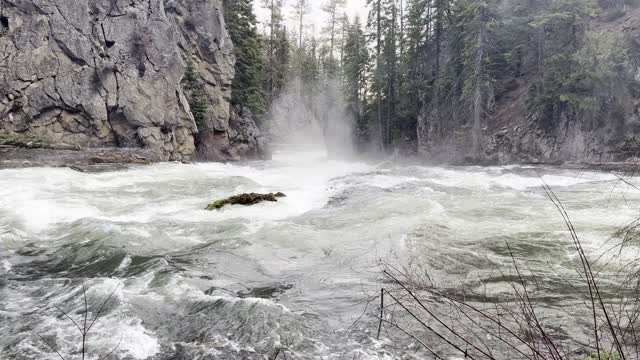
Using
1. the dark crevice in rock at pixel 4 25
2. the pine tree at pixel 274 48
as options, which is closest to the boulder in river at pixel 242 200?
the dark crevice in rock at pixel 4 25

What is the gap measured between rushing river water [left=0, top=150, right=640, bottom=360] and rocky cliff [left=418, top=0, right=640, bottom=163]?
926 centimetres

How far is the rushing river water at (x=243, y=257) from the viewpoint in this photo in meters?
4.09

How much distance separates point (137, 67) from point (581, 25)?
2523cm

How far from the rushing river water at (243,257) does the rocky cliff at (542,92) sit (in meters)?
9.26

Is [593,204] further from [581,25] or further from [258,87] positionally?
[258,87]

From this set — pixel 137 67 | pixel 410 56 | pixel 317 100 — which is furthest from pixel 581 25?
pixel 317 100

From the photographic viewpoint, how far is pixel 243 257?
A: 6750mm

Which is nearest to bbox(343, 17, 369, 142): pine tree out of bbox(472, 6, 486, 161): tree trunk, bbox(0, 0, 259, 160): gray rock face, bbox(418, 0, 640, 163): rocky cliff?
bbox(418, 0, 640, 163): rocky cliff

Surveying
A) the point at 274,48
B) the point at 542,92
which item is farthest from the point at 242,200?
the point at 274,48

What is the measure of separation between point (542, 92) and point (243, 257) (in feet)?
70.6

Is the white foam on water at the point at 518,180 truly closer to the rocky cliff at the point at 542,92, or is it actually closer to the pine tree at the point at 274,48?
the rocky cliff at the point at 542,92

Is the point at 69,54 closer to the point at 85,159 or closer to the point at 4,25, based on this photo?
the point at 4,25

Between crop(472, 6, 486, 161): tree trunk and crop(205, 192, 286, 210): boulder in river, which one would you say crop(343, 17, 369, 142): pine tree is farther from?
crop(205, 192, 286, 210): boulder in river

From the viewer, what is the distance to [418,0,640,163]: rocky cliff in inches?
770
